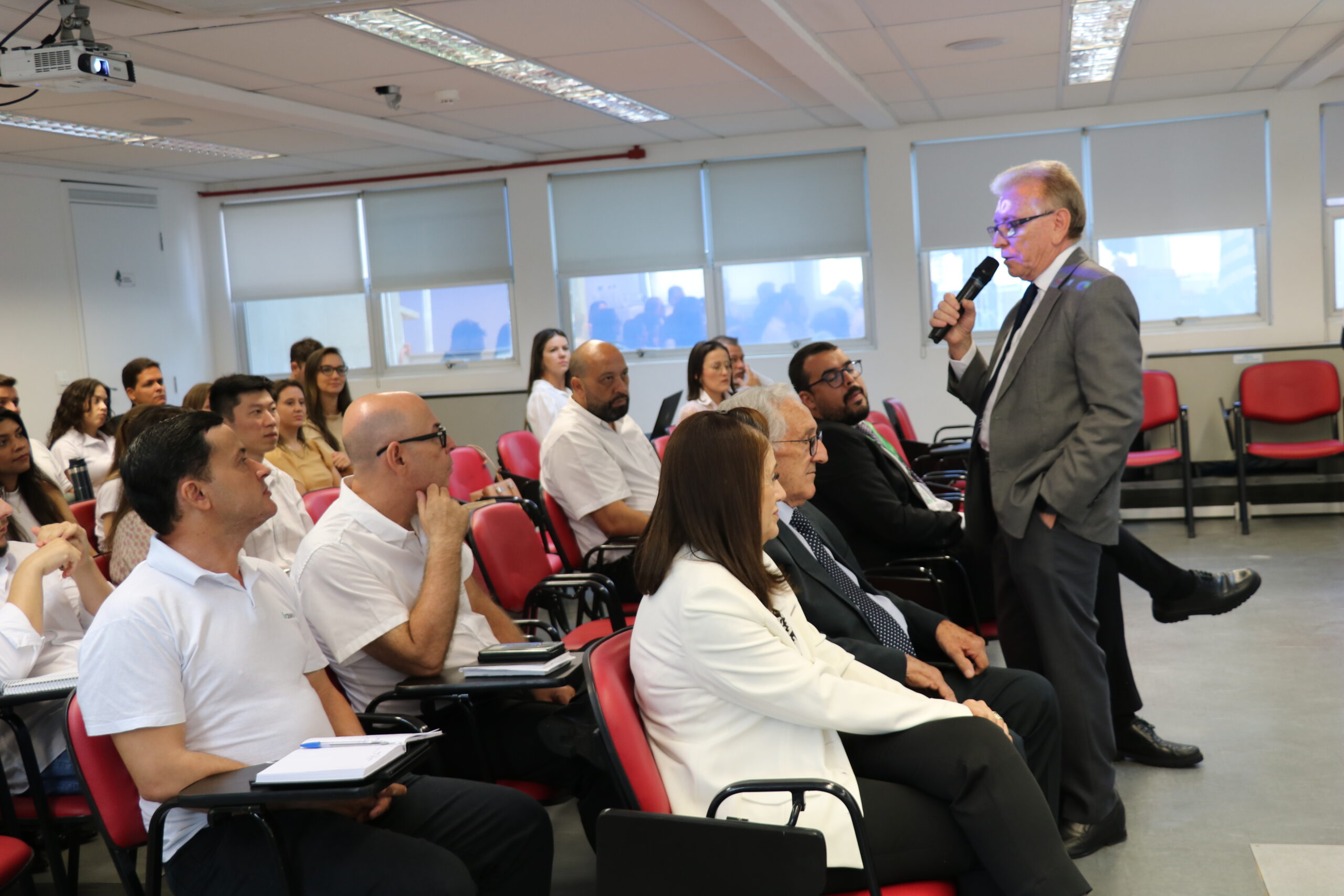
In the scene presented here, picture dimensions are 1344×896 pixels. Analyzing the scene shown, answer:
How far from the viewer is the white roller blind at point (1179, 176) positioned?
7.81 meters

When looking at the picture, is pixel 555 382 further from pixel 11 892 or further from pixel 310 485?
pixel 11 892

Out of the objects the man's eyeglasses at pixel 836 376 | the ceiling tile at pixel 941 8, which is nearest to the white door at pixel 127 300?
the ceiling tile at pixel 941 8

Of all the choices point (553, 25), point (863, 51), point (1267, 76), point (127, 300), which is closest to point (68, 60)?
point (553, 25)

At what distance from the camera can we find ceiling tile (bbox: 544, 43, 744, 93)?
5.57 metres

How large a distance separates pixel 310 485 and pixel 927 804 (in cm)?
363

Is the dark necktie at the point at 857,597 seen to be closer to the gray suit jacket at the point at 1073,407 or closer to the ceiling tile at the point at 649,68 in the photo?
the gray suit jacket at the point at 1073,407

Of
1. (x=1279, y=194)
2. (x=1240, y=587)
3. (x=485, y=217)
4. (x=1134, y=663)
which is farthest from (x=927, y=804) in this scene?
(x=485, y=217)

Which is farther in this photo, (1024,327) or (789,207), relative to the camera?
(789,207)

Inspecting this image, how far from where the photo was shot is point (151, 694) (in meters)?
1.82

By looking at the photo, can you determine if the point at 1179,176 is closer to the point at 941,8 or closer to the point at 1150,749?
the point at 941,8

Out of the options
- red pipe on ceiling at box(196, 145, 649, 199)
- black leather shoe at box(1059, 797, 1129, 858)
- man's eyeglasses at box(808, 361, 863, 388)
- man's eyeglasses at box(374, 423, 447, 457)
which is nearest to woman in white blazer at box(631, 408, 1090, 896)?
man's eyeglasses at box(374, 423, 447, 457)

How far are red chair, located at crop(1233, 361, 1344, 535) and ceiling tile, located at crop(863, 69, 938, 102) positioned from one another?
293 centimetres

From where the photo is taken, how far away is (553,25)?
491 cm

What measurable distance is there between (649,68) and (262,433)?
3181mm
